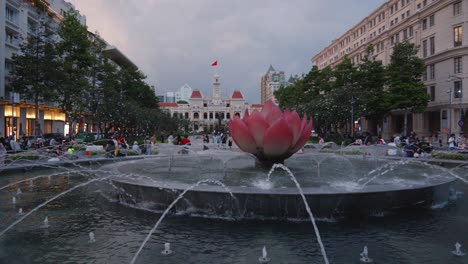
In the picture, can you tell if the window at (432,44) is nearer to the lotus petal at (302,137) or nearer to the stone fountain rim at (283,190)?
the lotus petal at (302,137)

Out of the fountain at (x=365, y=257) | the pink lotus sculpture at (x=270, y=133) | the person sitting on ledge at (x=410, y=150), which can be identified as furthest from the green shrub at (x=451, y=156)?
the fountain at (x=365, y=257)

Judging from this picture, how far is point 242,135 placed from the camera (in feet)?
31.9

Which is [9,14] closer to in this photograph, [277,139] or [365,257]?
[277,139]

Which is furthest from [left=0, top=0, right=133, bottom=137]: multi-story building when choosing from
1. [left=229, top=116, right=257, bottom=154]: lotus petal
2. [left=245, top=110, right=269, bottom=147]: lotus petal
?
[left=245, top=110, right=269, bottom=147]: lotus petal

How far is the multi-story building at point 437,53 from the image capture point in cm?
3925

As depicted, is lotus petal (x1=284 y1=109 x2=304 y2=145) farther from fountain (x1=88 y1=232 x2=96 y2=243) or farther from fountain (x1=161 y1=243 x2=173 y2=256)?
fountain (x1=88 y1=232 x2=96 y2=243)

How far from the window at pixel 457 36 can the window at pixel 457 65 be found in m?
1.54

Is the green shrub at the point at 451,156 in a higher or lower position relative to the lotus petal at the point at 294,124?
lower

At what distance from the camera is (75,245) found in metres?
5.78

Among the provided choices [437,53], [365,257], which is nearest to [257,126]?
[365,257]

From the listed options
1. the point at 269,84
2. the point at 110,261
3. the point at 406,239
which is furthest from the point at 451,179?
the point at 269,84

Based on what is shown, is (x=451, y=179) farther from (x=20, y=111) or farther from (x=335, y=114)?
(x=20, y=111)

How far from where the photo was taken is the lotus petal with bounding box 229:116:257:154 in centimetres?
964

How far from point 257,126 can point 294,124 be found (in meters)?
0.95
